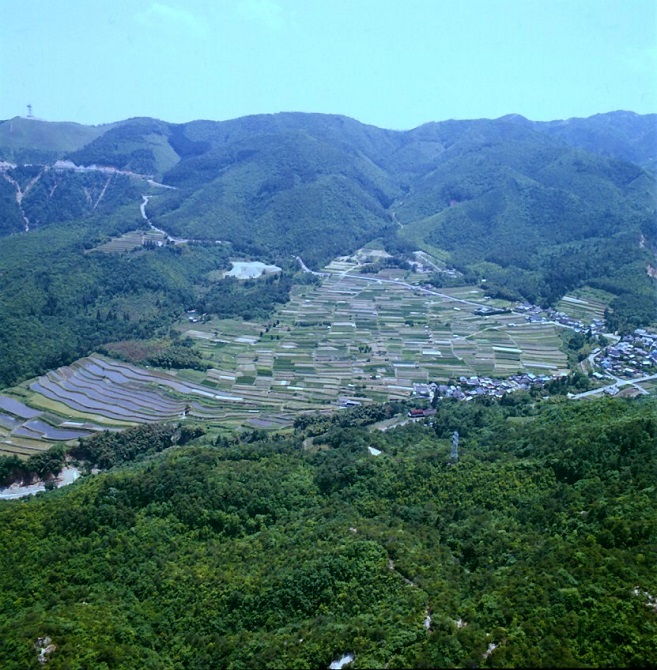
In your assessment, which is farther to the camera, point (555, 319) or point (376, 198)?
point (376, 198)

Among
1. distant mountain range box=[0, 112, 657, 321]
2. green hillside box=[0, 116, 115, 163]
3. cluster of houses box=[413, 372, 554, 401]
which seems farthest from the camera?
green hillside box=[0, 116, 115, 163]

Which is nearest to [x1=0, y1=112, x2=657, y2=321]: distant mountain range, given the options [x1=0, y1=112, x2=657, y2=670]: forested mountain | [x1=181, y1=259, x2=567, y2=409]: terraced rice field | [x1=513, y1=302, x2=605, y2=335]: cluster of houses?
[x1=0, y1=112, x2=657, y2=670]: forested mountain

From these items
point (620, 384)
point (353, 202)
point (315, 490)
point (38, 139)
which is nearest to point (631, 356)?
point (620, 384)

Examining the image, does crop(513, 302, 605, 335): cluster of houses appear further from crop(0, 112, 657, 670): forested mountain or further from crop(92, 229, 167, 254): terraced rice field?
crop(92, 229, 167, 254): terraced rice field

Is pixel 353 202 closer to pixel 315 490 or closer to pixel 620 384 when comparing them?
pixel 620 384

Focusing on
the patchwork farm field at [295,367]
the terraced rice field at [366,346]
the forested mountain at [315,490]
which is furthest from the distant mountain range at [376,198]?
the patchwork farm field at [295,367]
